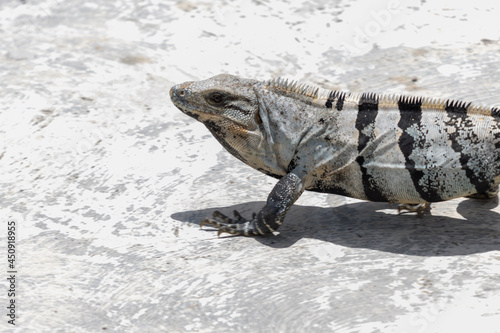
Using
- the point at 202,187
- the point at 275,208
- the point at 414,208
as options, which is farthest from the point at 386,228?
the point at 202,187

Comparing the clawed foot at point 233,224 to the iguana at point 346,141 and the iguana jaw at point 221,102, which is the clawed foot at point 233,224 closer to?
the iguana at point 346,141

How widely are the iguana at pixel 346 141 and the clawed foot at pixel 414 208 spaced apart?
328mm


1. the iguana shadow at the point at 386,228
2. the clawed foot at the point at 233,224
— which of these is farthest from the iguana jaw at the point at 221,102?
the iguana shadow at the point at 386,228

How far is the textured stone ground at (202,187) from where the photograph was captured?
6.06 m

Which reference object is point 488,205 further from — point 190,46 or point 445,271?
point 190,46

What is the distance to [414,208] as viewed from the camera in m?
7.54

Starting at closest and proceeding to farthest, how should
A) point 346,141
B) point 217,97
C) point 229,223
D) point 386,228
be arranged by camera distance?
1. point 346,141
2. point 217,97
3. point 386,228
4. point 229,223

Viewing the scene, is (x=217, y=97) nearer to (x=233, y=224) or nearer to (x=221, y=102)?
(x=221, y=102)

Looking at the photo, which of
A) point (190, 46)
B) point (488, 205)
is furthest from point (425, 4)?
point (488, 205)

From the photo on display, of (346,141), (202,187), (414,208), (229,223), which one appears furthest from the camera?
(202,187)

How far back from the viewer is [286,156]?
23.3 feet

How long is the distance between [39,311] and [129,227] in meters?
1.61

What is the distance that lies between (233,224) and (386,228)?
150 cm

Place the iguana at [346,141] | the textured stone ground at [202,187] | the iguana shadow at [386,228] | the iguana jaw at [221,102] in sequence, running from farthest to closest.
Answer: the iguana jaw at [221,102], the iguana shadow at [386,228], the iguana at [346,141], the textured stone ground at [202,187]
